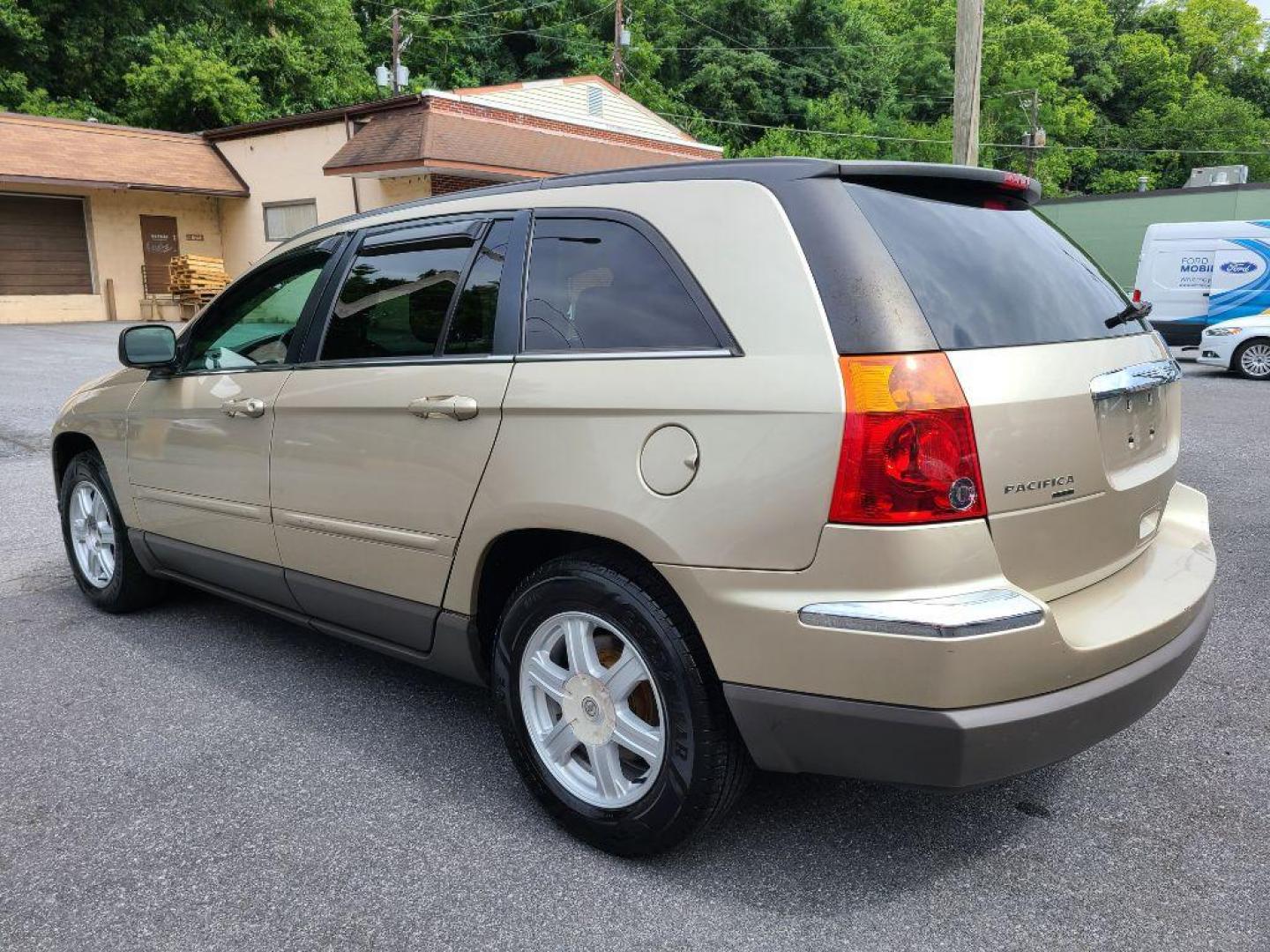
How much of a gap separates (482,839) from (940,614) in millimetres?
1435

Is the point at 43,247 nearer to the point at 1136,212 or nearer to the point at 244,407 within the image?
the point at 244,407

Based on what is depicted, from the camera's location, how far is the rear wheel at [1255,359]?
15.0 m

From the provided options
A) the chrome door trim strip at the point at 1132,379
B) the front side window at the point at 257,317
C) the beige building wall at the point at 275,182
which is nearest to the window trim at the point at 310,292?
the front side window at the point at 257,317

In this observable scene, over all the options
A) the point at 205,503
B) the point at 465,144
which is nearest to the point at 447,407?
the point at 205,503

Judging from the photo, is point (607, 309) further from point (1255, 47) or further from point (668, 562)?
point (1255, 47)

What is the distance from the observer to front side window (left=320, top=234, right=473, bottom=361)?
3.04 m

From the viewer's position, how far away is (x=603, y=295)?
2631 mm

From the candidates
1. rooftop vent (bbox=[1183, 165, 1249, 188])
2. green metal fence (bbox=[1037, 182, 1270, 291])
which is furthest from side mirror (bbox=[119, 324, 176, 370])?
rooftop vent (bbox=[1183, 165, 1249, 188])

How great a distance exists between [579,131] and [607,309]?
22966 mm

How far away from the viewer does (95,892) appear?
8.20 ft

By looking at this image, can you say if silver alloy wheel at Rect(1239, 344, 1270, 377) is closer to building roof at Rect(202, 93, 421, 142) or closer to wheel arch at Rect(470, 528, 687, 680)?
wheel arch at Rect(470, 528, 687, 680)

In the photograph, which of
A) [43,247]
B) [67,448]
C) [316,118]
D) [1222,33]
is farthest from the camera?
[1222,33]

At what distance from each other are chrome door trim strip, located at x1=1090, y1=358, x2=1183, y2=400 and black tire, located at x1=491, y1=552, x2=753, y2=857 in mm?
1155

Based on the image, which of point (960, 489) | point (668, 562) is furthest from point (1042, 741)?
point (668, 562)
